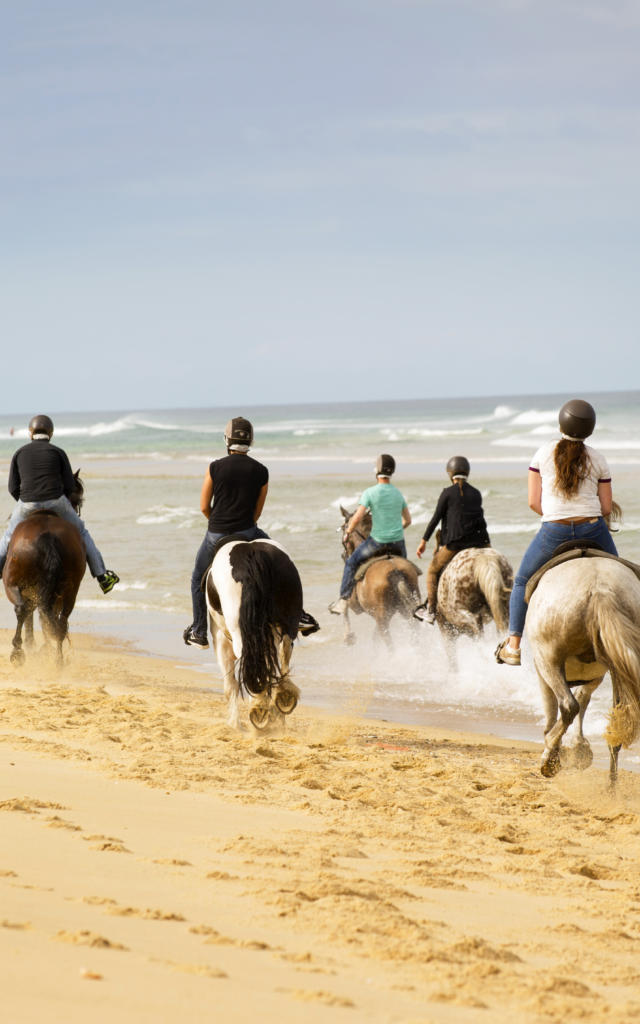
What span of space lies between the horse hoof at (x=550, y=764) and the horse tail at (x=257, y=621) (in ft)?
6.84

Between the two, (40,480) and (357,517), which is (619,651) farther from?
(357,517)

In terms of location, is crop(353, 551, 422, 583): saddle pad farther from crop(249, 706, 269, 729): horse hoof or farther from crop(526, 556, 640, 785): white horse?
crop(526, 556, 640, 785): white horse

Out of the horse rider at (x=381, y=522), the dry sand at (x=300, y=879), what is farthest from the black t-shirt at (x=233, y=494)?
the horse rider at (x=381, y=522)

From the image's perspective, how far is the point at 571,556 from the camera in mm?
6719

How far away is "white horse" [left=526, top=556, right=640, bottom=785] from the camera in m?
6.29

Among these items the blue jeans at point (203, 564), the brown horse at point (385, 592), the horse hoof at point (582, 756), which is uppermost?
the blue jeans at point (203, 564)

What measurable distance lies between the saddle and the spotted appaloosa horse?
14.9 feet

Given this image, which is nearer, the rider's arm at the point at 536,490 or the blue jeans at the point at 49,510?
the rider's arm at the point at 536,490

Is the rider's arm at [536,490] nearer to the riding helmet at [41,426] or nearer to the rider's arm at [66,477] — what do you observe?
the rider's arm at [66,477]

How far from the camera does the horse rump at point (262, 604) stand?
311 inches

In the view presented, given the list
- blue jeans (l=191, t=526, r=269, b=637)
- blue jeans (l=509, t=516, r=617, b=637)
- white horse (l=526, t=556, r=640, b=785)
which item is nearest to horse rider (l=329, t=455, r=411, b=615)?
blue jeans (l=191, t=526, r=269, b=637)

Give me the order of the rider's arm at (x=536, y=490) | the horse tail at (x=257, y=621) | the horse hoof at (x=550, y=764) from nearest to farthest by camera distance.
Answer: the horse hoof at (x=550, y=764) < the rider's arm at (x=536, y=490) < the horse tail at (x=257, y=621)

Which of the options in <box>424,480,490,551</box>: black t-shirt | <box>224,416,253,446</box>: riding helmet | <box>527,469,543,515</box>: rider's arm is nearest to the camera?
<box>527,469,543,515</box>: rider's arm

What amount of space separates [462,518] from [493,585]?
841 millimetres
